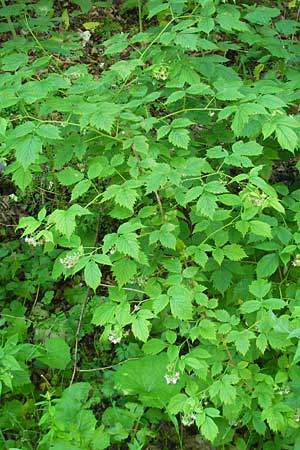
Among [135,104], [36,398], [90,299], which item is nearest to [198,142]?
[135,104]

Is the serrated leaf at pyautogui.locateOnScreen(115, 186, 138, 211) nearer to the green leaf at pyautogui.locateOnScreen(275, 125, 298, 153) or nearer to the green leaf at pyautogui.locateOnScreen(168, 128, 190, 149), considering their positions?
the green leaf at pyautogui.locateOnScreen(168, 128, 190, 149)

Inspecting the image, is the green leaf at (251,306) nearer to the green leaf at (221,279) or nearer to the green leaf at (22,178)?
the green leaf at (221,279)

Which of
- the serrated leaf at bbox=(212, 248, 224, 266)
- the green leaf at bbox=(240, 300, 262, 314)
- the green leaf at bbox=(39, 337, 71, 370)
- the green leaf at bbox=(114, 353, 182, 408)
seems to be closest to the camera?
the green leaf at bbox=(240, 300, 262, 314)

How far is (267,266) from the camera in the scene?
2713 millimetres

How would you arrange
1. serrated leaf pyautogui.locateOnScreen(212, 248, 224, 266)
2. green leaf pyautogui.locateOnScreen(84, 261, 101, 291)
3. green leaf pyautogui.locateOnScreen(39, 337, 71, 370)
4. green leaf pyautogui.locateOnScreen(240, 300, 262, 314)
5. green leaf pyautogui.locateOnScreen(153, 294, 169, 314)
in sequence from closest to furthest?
green leaf pyautogui.locateOnScreen(84, 261, 101, 291) < green leaf pyautogui.locateOnScreen(153, 294, 169, 314) < green leaf pyautogui.locateOnScreen(240, 300, 262, 314) < serrated leaf pyautogui.locateOnScreen(212, 248, 224, 266) < green leaf pyautogui.locateOnScreen(39, 337, 71, 370)

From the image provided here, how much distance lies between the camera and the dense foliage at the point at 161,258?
7.77 feet

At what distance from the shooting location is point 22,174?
2566 millimetres

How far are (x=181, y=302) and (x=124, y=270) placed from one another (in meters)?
0.27

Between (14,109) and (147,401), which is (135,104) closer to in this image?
(147,401)

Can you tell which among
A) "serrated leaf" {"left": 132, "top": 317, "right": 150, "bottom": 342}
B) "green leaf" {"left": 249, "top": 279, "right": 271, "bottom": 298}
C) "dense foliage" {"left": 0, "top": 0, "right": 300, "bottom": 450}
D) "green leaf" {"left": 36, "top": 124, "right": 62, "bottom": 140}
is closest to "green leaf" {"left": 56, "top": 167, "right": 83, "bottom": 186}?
"dense foliage" {"left": 0, "top": 0, "right": 300, "bottom": 450}

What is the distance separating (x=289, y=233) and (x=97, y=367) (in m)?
1.39

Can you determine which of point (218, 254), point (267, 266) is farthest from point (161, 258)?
point (267, 266)

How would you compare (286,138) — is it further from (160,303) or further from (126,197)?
(160,303)

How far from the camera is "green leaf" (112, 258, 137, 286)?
236cm
